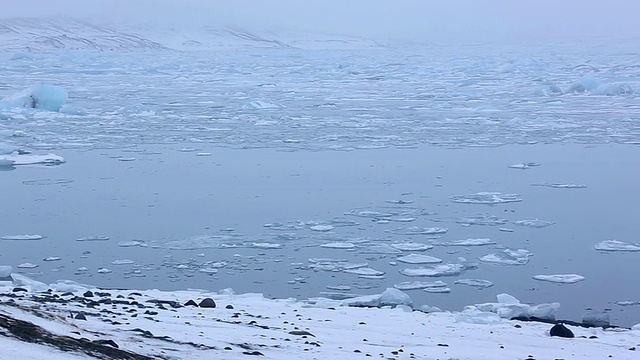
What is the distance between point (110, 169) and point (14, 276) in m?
5.19

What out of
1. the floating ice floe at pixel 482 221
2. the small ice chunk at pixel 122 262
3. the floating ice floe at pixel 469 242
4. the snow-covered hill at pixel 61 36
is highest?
the floating ice floe at pixel 482 221

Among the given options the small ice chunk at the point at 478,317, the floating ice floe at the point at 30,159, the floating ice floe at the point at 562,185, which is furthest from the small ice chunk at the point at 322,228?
the floating ice floe at the point at 30,159

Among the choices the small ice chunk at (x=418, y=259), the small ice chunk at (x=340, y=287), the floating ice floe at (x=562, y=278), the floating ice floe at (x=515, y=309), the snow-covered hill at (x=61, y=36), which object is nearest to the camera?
the floating ice floe at (x=515, y=309)

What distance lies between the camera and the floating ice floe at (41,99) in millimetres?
18125

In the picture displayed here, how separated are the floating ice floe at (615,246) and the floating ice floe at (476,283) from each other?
1432 millimetres

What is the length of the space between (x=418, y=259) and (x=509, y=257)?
71 cm

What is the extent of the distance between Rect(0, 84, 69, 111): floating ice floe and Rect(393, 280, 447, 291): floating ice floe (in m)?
13.1

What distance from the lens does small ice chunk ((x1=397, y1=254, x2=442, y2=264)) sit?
704cm

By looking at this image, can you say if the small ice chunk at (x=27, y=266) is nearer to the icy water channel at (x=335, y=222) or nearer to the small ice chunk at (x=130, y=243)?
the icy water channel at (x=335, y=222)

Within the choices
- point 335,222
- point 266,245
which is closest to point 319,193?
point 335,222

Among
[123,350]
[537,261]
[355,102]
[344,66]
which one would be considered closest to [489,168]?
[537,261]

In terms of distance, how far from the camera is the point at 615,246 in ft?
24.8

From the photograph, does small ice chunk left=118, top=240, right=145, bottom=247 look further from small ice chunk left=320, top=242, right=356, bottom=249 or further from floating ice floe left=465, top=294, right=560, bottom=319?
floating ice floe left=465, top=294, right=560, bottom=319

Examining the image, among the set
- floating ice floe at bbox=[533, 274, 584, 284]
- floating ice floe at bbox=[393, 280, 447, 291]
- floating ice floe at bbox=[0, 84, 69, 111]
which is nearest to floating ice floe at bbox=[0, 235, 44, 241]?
floating ice floe at bbox=[393, 280, 447, 291]
